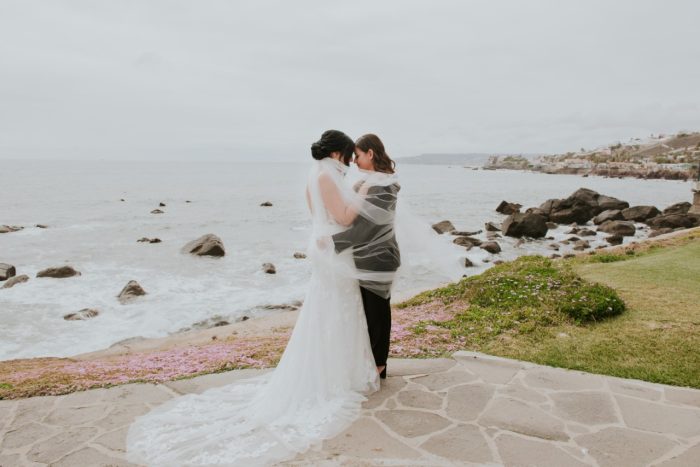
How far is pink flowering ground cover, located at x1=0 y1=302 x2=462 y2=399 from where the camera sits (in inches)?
246

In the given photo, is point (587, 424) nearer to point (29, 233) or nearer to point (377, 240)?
point (377, 240)

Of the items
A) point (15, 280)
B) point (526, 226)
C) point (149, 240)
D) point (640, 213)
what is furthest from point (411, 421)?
point (640, 213)

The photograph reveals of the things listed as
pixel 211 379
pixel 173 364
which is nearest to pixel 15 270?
pixel 173 364

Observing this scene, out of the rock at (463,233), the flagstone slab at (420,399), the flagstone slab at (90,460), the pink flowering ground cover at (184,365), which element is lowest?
the rock at (463,233)

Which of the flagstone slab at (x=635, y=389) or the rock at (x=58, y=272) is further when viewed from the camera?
the rock at (x=58, y=272)

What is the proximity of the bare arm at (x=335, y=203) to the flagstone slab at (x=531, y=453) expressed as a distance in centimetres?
263

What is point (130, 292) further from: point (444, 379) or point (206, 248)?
point (444, 379)

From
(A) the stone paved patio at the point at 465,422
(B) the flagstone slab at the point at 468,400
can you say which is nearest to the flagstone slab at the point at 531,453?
(A) the stone paved patio at the point at 465,422

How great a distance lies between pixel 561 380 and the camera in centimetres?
561

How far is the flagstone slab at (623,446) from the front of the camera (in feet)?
13.0

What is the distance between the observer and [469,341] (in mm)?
7371

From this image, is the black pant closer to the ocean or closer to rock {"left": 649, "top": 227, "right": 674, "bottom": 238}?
the ocean

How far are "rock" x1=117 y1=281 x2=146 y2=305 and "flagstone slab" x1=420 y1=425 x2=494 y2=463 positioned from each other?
49.2 feet

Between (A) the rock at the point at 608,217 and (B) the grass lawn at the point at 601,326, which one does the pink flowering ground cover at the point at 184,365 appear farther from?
(A) the rock at the point at 608,217
